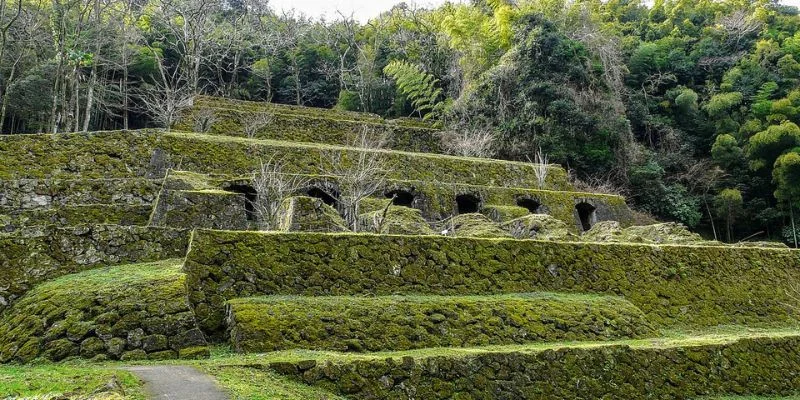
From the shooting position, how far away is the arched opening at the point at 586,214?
18.4 meters

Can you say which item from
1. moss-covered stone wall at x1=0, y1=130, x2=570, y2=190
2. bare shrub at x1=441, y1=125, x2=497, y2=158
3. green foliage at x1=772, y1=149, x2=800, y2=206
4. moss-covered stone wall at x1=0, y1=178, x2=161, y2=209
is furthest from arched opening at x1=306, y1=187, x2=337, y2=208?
green foliage at x1=772, y1=149, x2=800, y2=206

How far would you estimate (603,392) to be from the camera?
665 cm

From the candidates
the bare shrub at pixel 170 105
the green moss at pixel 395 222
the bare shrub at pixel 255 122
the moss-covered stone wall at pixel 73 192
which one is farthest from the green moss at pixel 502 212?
the bare shrub at pixel 170 105

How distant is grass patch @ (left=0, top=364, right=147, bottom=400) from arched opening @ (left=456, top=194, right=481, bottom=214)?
1318 centimetres

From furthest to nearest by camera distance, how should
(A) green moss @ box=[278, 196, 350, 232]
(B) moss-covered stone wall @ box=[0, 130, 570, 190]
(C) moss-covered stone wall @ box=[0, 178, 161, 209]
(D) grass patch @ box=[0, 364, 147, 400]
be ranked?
(B) moss-covered stone wall @ box=[0, 130, 570, 190] → (C) moss-covered stone wall @ box=[0, 178, 161, 209] → (A) green moss @ box=[278, 196, 350, 232] → (D) grass patch @ box=[0, 364, 147, 400]

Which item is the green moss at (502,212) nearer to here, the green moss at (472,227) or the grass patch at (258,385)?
the green moss at (472,227)

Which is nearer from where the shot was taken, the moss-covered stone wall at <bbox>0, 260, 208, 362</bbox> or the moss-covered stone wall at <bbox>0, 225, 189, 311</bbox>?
the moss-covered stone wall at <bbox>0, 260, 208, 362</bbox>

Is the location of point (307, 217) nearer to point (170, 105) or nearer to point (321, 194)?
point (321, 194)

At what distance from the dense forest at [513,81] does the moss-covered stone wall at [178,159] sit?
4305 millimetres

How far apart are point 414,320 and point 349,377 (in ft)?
6.47

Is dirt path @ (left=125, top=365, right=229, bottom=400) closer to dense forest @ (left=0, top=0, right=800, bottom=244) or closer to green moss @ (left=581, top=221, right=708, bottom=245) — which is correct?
green moss @ (left=581, top=221, right=708, bottom=245)

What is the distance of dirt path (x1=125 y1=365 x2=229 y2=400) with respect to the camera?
4.25 metres

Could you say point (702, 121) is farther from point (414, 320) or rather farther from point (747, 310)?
point (414, 320)

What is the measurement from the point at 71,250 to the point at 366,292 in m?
4.08
